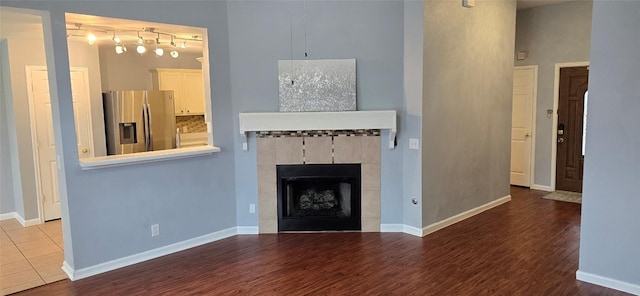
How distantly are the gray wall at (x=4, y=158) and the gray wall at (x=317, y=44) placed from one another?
3.13 m

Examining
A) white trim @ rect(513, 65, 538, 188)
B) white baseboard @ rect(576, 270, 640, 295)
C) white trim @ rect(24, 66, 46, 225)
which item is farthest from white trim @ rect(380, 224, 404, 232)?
white trim @ rect(24, 66, 46, 225)

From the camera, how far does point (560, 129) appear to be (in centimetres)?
649

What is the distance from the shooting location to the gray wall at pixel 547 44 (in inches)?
240

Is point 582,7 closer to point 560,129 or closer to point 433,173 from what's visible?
point 560,129

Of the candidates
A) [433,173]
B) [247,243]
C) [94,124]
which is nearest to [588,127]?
[433,173]

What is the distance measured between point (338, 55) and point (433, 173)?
5.56ft

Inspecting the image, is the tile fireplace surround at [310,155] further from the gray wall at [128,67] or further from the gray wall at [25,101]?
the gray wall at [128,67]

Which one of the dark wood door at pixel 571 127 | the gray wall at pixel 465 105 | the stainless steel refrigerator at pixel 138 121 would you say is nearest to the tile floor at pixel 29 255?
→ the stainless steel refrigerator at pixel 138 121

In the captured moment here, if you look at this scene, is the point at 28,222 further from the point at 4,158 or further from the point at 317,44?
the point at 317,44

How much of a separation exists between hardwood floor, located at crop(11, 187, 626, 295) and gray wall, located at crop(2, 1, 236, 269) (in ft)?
0.80

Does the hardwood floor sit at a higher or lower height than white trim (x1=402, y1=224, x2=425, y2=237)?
lower

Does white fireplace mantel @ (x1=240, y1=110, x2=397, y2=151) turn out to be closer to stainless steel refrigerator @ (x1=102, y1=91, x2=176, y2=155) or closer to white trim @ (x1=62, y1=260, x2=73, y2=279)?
white trim @ (x1=62, y1=260, x2=73, y2=279)

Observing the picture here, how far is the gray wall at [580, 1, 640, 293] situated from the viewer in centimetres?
303

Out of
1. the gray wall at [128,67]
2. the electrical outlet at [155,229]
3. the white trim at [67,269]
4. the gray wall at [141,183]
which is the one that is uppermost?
the gray wall at [128,67]
